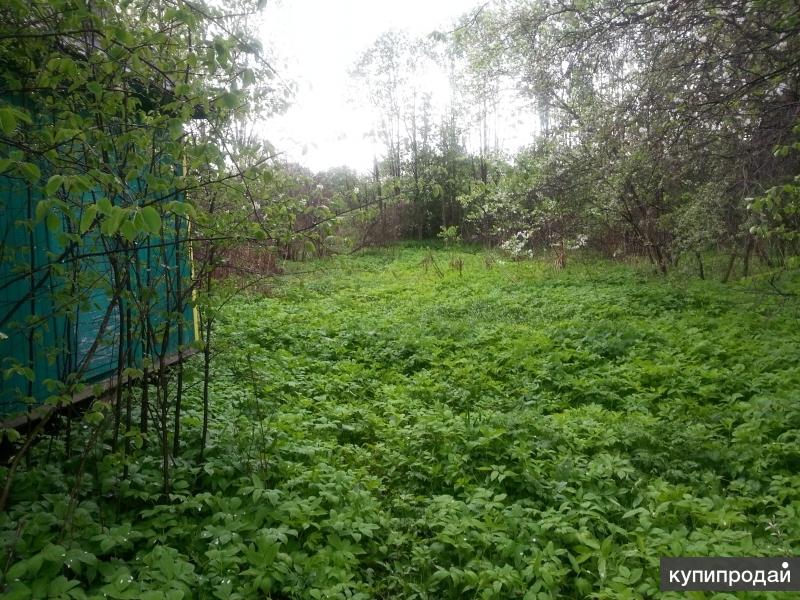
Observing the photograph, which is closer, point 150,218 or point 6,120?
point 150,218

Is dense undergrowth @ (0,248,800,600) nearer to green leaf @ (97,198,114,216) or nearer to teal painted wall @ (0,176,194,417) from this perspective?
teal painted wall @ (0,176,194,417)

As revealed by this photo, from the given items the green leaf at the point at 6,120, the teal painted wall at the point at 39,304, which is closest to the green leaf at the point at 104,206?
the green leaf at the point at 6,120

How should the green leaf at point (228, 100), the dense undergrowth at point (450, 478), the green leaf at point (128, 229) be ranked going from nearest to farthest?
the green leaf at point (128, 229) → the green leaf at point (228, 100) → the dense undergrowth at point (450, 478)

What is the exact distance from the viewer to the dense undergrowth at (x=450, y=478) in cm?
268

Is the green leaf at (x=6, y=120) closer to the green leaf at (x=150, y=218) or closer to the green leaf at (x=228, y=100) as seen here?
the green leaf at (x=150, y=218)

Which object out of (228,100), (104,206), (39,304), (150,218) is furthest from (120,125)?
(39,304)

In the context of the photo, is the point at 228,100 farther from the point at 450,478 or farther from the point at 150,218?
the point at 450,478

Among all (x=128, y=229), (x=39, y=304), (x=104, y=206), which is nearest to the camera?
(x=128, y=229)

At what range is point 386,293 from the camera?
1106 centimetres

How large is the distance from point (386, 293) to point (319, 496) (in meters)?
7.79

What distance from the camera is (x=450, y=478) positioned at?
12.3ft

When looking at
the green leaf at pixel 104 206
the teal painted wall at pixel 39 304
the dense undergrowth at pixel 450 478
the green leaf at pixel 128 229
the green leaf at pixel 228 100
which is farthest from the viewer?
the teal painted wall at pixel 39 304

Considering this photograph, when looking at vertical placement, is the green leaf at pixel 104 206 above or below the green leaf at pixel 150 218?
above

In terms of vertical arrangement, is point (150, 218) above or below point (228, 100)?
below
